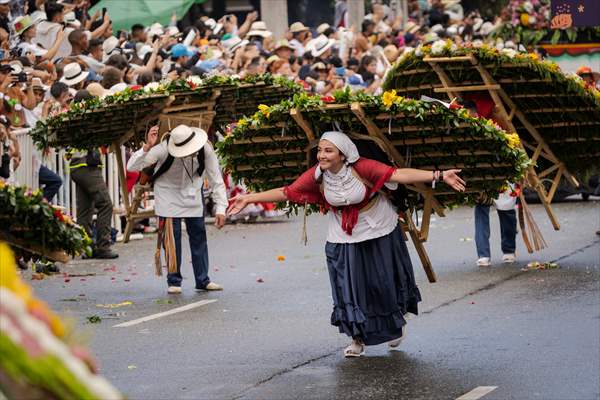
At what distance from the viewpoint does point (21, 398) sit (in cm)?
166

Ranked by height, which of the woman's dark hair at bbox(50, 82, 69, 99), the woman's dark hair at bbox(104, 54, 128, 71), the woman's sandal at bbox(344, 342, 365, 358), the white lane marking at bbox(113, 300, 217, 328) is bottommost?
the white lane marking at bbox(113, 300, 217, 328)

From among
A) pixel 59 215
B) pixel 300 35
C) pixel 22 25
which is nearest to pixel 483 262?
pixel 22 25

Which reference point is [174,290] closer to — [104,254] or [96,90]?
[96,90]

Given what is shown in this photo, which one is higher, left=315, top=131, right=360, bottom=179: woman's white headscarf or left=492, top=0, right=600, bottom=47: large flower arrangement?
left=315, top=131, right=360, bottom=179: woman's white headscarf

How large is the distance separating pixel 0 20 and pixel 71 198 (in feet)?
9.20

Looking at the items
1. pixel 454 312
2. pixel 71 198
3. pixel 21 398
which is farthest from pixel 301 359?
pixel 71 198

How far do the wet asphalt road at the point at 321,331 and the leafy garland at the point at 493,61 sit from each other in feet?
6.14

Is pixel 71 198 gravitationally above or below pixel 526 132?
below

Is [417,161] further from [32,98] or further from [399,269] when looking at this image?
[32,98]

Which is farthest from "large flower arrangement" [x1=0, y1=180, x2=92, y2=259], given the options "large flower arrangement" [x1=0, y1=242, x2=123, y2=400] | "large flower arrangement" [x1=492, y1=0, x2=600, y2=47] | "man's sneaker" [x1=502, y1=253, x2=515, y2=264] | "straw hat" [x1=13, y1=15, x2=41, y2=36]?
"large flower arrangement" [x1=492, y1=0, x2=600, y2=47]


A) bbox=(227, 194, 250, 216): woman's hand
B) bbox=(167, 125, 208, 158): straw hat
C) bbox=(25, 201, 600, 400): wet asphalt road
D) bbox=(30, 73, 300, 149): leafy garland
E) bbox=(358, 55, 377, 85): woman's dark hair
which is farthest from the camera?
bbox=(358, 55, 377, 85): woman's dark hair

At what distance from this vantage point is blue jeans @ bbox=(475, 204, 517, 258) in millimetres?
13750

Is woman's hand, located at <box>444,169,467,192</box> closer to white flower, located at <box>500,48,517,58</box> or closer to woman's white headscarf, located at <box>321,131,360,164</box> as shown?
woman's white headscarf, located at <box>321,131,360,164</box>

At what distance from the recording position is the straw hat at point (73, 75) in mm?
16688
